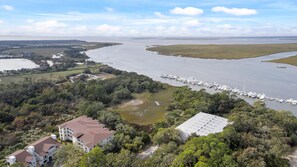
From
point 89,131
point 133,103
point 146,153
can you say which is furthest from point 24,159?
point 133,103

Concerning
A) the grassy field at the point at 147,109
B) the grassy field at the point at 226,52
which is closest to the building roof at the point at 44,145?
the grassy field at the point at 147,109

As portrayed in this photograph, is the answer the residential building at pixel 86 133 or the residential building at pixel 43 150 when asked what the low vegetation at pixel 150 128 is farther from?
the residential building at pixel 43 150

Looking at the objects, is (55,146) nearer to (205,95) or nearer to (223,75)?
(205,95)

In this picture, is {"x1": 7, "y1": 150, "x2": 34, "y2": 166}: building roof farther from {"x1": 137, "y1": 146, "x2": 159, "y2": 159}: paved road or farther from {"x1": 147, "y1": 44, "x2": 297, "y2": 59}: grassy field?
{"x1": 147, "y1": 44, "x2": 297, "y2": 59}: grassy field

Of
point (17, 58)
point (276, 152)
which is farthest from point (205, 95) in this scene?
point (17, 58)

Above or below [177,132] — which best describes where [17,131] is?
below

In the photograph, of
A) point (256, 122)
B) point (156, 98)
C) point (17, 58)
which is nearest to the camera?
point (256, 122)

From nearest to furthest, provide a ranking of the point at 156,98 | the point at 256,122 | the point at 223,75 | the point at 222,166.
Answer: the point at 222,166
the point at 256,122
the point at 156,98
the point at 223,75
